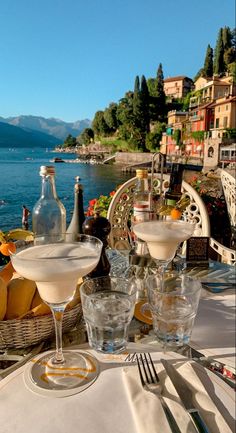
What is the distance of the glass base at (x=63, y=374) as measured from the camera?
69cm

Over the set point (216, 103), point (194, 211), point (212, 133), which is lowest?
point (194, 211)

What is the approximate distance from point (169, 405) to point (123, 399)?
96 millimetres

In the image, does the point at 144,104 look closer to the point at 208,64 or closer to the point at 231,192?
the point at 208,64

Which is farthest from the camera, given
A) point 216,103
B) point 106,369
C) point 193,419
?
point 216,103

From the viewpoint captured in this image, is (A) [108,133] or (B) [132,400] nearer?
(B) [132,400]

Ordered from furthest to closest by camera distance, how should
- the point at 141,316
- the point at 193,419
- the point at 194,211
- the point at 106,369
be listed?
the point at 194,211 → the point at 141,316 → the point at 106,369 → the point at 193,419

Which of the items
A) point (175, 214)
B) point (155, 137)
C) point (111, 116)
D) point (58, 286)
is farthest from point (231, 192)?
point (111, 116)

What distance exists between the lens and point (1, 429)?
0.58 metres

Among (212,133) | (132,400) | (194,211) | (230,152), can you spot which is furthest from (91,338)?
(212,133)

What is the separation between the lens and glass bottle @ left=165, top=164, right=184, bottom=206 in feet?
4.90

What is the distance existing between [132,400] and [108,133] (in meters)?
59.0

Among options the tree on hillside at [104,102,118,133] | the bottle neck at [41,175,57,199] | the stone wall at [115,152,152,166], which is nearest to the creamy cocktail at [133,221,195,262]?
the bottle neck at [41,175,57,199]

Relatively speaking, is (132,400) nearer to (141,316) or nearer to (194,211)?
(141,316)

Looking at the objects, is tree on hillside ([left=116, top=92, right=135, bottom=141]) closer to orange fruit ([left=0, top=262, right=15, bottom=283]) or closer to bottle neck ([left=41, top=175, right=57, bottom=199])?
bottle neck ([left=41, top=175, right=57, bottom=199])
